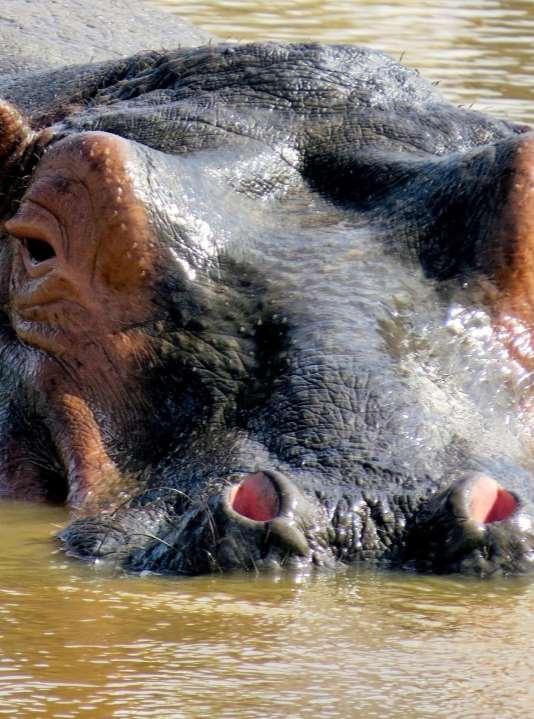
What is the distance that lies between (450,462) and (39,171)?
1.46 meters

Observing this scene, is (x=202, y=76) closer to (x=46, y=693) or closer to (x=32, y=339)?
(x=32, y=339)

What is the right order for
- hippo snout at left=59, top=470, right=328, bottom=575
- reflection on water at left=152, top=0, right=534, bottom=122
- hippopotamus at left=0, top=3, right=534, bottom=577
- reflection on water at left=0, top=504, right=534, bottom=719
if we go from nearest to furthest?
reflection on water at left=0, top=504, right=534, bottom=719, hippo snout at left=59, top=470, right=328, bottom=575, hippopotamus at left=0, top=3, right=534, bottom=577, reflection on water at left=152, top=0, right=534, bottom=122

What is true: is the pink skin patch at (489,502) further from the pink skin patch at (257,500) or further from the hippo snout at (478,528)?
the pink skin patch at (257,500)

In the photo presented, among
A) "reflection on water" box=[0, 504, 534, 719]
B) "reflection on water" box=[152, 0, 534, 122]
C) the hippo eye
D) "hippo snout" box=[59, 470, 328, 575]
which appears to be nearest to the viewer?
"reflection on water" box=[0, 504, 534, 719]

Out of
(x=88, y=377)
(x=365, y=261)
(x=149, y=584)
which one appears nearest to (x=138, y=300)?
(x=88, y=377)

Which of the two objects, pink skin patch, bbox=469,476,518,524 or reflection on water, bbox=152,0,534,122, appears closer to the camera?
pink skin patch, bbox=469,476,518,524

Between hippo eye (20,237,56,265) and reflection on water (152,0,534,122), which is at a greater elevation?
reflection on water (152,0,534,122)

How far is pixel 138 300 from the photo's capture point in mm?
4559

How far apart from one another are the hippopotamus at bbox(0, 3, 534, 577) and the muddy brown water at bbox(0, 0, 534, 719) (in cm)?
11

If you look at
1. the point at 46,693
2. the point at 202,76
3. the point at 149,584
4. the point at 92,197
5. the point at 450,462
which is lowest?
the point at 46,693

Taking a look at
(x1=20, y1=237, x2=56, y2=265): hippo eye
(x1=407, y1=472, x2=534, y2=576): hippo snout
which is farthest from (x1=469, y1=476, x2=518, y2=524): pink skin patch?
(x1=20, y1=237, x2=56, y2=265): hippo eye

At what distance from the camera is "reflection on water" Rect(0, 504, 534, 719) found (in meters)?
3.02

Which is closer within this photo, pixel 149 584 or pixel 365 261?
pixel 149 584

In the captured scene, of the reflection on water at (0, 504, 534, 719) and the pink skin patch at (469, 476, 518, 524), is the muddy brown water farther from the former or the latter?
the pink skin patch at (469, 476, 518, 524)
